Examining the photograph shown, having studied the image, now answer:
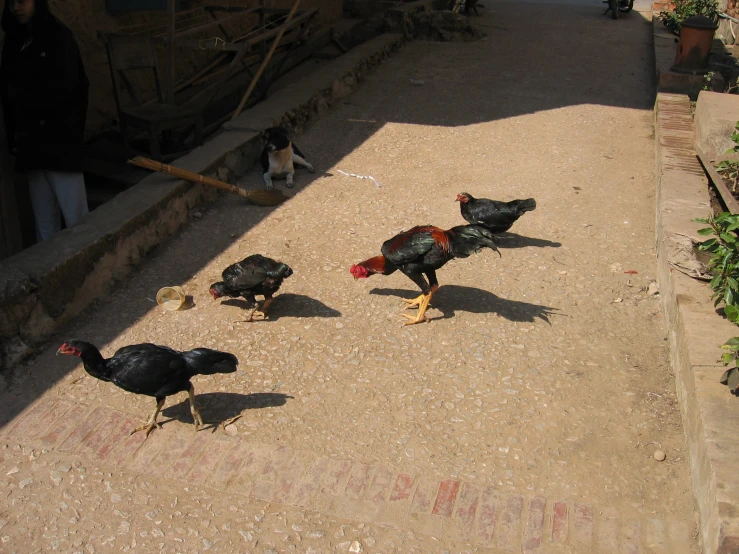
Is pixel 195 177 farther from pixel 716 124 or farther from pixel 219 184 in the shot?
pixel 716 124

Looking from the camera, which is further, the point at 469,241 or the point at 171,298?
the point at 171,298

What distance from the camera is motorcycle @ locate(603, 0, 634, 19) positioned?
17.4 meters

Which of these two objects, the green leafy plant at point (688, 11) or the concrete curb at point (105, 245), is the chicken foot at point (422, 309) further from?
the green leafy plant at point (688, 11)

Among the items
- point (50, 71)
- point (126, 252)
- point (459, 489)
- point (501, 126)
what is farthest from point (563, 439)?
point (501, 126)

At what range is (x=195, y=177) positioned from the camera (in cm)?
682

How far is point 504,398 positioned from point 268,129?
15.0 ft

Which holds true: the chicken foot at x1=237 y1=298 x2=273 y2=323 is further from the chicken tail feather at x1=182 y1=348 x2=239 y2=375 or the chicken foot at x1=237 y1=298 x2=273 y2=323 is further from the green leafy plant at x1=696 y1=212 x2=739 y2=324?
the green leafy plant at x1=696 y1=212 x2=739 y2=324

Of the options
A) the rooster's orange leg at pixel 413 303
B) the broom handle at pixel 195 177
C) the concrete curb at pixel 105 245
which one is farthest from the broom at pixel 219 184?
the rooster's orange leg at pixel 413 303

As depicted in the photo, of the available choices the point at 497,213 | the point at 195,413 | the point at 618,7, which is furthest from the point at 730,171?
the point at 618,7

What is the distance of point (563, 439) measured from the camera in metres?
4.29

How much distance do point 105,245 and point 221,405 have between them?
1933mm

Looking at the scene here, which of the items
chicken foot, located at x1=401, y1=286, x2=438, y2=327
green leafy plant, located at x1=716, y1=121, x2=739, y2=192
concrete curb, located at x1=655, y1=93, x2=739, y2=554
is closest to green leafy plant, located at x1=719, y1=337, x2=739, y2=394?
concrete curb, located at x1=655, y1=93, x2=739, y2=554

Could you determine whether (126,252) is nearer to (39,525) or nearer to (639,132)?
(39,525)

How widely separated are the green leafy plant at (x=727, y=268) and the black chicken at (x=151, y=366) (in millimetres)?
3126
